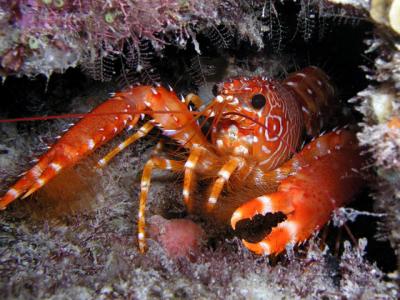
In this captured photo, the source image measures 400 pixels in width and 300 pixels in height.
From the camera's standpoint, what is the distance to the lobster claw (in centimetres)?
303

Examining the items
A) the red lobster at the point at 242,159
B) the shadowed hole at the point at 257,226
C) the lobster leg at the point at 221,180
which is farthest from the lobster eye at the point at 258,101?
the shadowed hole at the point at 257,226

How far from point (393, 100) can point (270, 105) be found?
1.80m

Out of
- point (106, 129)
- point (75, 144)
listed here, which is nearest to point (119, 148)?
point (106, 129)

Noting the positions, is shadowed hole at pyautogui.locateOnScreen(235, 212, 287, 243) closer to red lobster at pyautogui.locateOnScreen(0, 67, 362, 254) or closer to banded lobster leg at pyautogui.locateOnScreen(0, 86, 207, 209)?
red lobster at pyautogui.locateOnScreen(0, 67, 362, 254)

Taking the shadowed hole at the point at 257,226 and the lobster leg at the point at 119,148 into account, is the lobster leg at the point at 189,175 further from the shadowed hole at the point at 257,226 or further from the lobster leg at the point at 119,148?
the lobster leg at the point at 119,148

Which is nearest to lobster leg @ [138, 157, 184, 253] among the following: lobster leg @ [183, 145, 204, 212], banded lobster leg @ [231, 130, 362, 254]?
lobster leg @ [183, 145, 204, 212]

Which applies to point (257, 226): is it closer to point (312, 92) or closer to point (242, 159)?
point (242, 159)

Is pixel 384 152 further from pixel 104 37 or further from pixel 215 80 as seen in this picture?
pixel 215 80

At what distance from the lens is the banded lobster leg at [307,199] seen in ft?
9.23

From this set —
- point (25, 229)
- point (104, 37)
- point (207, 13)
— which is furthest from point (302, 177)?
point (25, 229)

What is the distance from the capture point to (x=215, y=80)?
17.5ft

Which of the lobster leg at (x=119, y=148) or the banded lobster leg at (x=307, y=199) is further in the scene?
the lobster leg at (x=119, y=148)

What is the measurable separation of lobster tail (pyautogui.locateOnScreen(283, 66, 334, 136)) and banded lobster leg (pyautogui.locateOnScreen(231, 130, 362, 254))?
195cm

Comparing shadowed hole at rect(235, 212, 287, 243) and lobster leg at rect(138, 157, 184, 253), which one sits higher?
lobster leg at rect(138, 157, 184, 253)
